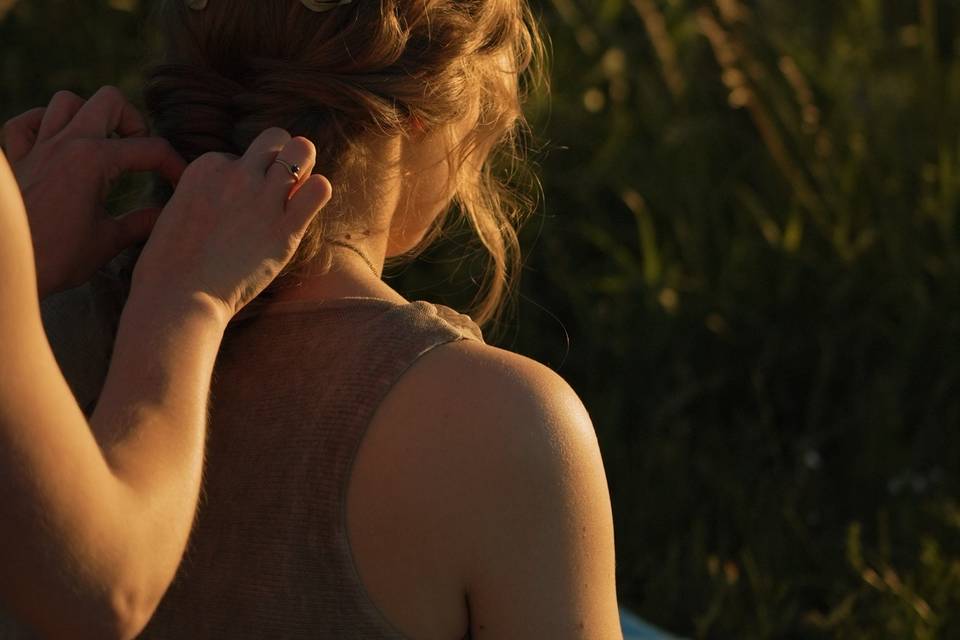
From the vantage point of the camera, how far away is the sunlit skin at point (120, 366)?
0.96 m

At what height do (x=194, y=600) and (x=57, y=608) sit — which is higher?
(x=57, y=608)

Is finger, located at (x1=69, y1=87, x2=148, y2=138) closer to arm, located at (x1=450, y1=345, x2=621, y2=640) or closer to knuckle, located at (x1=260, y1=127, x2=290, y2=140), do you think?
knuckle, located at (x1=260, y1=127, x2=290, y2=140)

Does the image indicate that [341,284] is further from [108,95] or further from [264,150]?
[108,95]

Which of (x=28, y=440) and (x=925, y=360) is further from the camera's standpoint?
(x=925, y=360)

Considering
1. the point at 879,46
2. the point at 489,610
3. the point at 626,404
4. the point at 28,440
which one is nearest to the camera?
the point at 28,440

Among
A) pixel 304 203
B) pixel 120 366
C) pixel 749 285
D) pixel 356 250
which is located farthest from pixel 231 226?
pixel 749 285

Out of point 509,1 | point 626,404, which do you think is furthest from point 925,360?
point 509,1

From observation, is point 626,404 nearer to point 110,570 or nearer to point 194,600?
point 194,600

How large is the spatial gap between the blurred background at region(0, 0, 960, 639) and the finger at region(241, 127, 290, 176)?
4.90 ft

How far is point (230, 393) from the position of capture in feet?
4.75

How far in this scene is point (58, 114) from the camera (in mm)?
1603

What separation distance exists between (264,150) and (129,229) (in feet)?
0.98

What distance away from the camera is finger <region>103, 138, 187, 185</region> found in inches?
59.2

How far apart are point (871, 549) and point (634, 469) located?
0.62m
